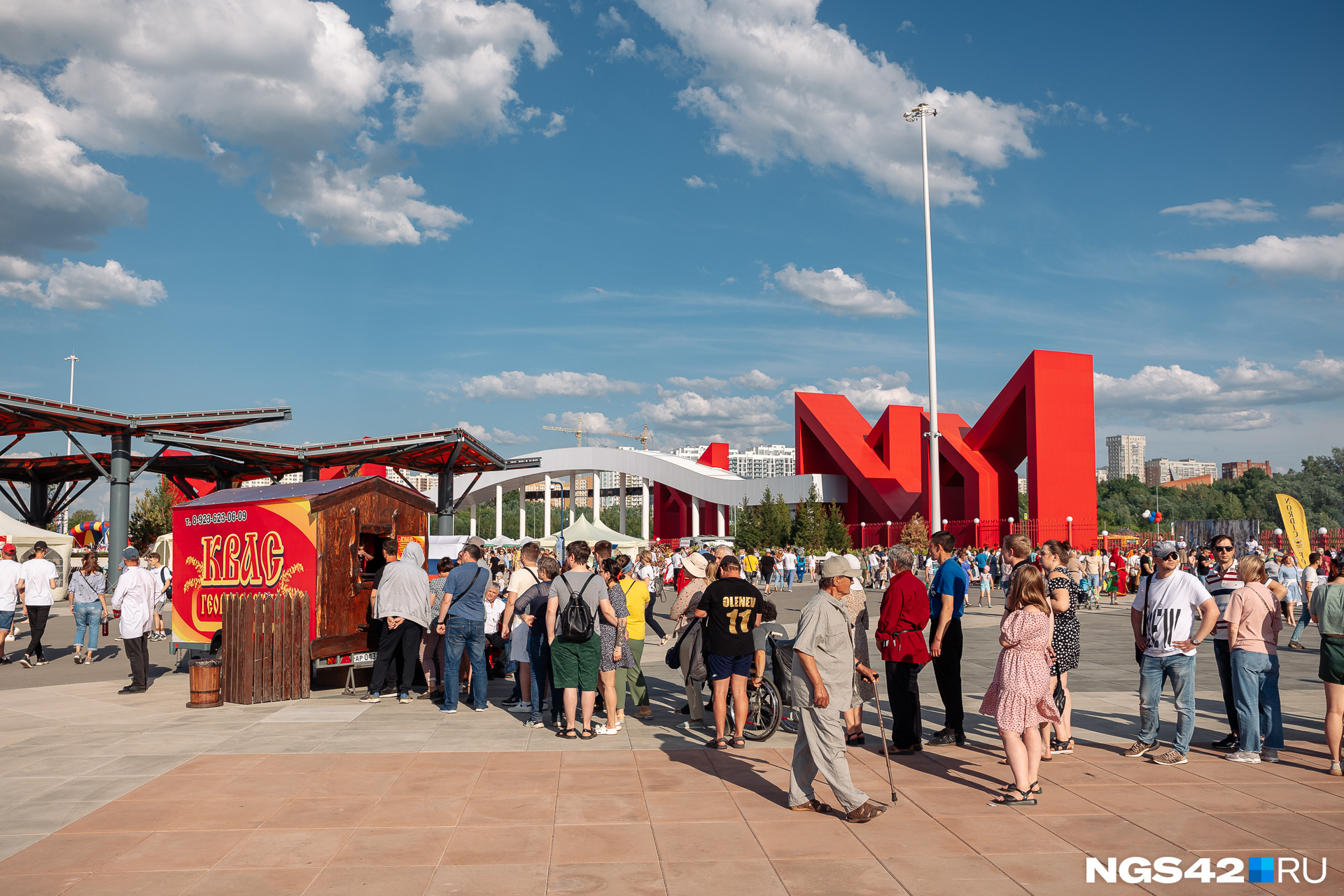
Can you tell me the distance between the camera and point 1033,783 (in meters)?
5.80

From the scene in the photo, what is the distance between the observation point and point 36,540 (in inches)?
1051

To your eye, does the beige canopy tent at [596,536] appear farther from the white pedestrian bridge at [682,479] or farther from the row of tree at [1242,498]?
the row of tree at [1242,498]

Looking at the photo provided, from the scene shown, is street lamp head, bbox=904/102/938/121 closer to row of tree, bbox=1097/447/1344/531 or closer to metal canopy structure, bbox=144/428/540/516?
metal canopy structure, bbox=144/428/540/516

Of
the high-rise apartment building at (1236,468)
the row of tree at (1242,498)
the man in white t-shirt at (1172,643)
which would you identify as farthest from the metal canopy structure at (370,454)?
the high-rise apartment building at (1236,468)

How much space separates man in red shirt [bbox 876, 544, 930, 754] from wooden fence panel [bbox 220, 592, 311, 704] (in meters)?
6.26

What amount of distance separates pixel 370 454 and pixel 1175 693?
25188 millimetres

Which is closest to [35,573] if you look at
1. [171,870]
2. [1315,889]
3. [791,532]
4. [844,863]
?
[171,870]

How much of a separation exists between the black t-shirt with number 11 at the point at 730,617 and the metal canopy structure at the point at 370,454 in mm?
20777

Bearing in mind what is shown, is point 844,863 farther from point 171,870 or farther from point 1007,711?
point 171,870

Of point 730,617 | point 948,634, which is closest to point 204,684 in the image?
point 730,617

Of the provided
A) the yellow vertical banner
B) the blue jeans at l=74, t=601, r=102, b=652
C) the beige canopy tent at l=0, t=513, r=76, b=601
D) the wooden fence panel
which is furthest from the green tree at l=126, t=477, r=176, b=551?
the yellow vertical banner

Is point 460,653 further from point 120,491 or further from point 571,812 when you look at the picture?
point 120,491

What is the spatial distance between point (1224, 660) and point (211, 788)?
7.61m

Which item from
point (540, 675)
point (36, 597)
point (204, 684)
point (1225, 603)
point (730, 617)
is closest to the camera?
point (730, 617)
